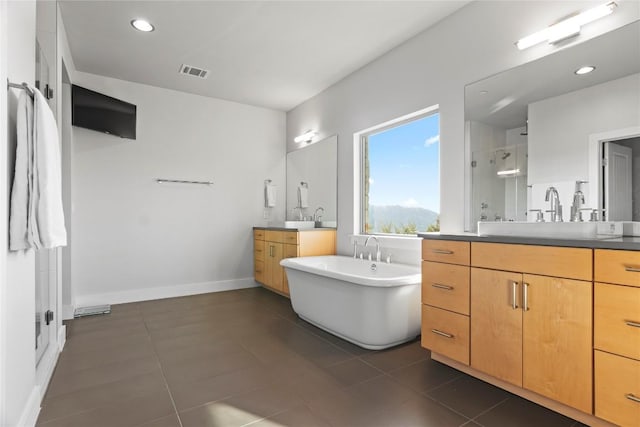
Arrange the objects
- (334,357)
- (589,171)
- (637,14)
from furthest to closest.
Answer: (334,357) < (589,171) < (637,14)

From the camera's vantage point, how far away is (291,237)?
13.0 ft

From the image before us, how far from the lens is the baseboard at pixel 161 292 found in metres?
3.78

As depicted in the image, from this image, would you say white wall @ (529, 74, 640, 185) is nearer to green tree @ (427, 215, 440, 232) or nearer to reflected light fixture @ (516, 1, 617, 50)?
reflected light fixture @ (516, 1, 617, 50)

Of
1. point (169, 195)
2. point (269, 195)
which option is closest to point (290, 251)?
point (269, 195)

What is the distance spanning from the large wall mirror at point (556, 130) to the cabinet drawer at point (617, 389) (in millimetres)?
793

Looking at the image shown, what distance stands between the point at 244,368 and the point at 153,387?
53cm

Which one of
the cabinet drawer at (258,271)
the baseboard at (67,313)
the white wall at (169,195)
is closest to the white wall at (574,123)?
the cabinet drawer at (258,271)

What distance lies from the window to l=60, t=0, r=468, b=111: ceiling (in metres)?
0.79

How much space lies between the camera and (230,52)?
335 cm

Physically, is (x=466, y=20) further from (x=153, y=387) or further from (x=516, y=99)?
(x=153, y=387)

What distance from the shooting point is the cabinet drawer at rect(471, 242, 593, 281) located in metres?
1.55

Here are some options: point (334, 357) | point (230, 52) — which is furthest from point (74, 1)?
point (334, 357)

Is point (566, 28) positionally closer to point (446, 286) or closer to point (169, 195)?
point (446, 286)

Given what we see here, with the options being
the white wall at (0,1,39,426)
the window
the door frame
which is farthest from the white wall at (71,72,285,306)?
the door frame
